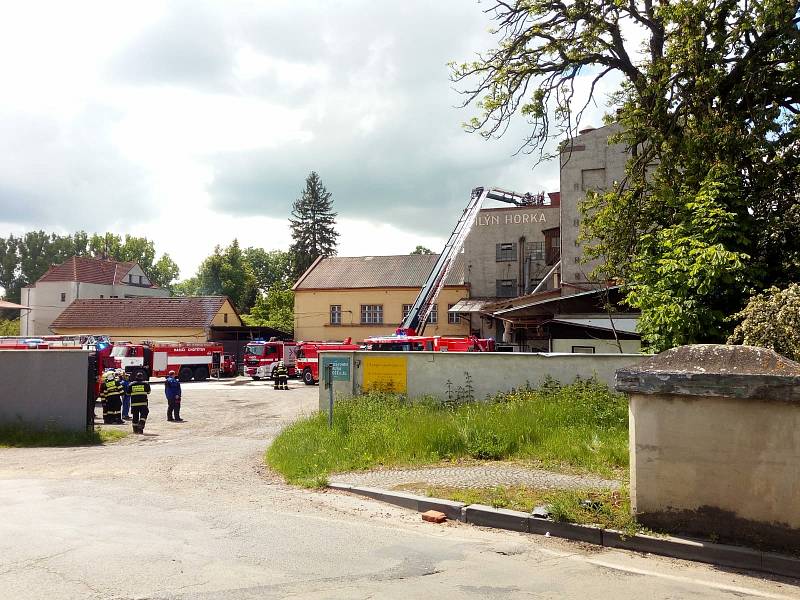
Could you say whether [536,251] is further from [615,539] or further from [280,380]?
[615,539]

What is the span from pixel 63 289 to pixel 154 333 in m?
A: 26.3

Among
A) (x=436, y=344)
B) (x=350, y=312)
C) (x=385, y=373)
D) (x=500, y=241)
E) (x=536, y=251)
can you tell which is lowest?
(x=385, y=373)

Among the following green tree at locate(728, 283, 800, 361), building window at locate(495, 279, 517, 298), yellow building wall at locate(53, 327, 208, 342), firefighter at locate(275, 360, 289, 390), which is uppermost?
building window at locate(495, 279, 517, 298)

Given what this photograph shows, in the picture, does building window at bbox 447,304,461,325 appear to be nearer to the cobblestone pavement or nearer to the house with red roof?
the cobblestone pavement

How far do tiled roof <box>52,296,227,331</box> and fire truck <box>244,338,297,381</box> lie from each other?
1409 centimetres

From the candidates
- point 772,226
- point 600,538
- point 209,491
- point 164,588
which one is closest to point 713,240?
point 772,226

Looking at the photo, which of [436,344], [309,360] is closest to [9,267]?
[309,360]

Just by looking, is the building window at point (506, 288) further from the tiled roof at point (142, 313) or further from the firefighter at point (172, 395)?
the firefighter at point (172, 395)

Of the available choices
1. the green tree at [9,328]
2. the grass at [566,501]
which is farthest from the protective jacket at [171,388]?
the green tree at [9,328]

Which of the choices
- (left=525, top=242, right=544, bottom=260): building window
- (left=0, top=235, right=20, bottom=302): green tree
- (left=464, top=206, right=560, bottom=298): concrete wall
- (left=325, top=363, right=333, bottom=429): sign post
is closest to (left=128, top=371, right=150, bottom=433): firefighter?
(left=325, top=363, right=333, bottom=429): sign post

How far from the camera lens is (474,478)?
9.67 m

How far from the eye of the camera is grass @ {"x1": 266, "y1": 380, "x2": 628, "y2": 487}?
10.7m

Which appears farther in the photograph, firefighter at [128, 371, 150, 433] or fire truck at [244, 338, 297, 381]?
fire truck at [244, 338, 297, 381]

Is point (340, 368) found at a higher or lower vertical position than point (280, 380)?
higher
